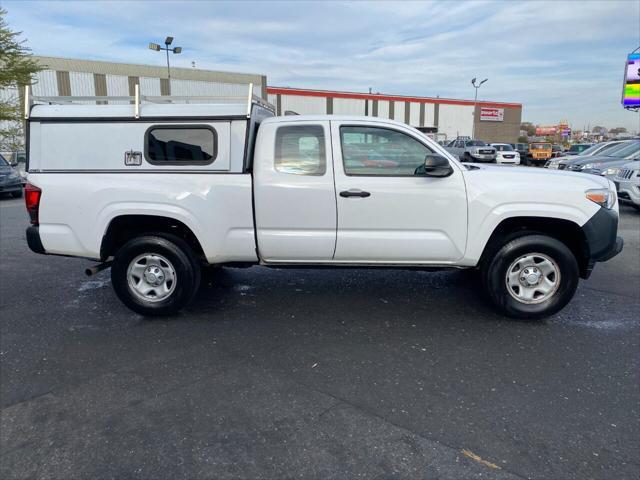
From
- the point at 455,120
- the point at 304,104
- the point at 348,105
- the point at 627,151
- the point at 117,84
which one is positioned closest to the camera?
the point at 627,151

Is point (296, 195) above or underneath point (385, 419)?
above

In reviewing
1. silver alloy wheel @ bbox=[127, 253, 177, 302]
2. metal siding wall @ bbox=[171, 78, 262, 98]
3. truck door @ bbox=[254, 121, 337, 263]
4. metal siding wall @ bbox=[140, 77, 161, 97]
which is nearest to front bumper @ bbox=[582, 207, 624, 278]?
truck door @ bbox=[254, 121, 337, 263]

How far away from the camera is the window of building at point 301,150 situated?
449 cm

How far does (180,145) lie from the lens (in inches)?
178

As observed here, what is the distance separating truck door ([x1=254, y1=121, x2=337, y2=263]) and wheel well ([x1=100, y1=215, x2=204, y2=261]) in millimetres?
756

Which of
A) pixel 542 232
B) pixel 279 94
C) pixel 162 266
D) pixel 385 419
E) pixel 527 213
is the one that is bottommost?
pixel 385 419

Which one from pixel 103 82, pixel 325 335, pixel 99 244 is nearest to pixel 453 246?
pixel 325 335

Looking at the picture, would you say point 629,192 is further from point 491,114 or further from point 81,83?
point 491,114

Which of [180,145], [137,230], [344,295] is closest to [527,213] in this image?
[344,295]

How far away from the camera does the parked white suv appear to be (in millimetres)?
10755

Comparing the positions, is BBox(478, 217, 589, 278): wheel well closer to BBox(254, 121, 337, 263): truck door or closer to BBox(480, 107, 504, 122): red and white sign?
BBox(254, 121, 337, 263): truck door

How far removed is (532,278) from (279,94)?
49769 millimetres

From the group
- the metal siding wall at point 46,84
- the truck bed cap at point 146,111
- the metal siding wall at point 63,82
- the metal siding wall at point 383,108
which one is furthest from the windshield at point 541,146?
the metal siding wall at point 46,84

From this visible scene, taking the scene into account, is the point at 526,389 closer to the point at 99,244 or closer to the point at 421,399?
the point at 421,399
